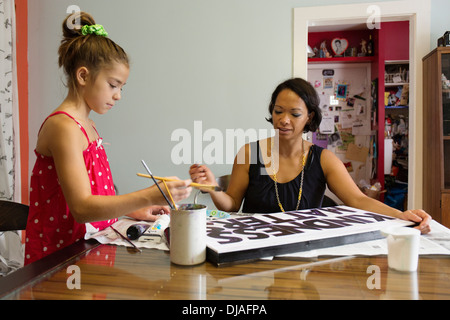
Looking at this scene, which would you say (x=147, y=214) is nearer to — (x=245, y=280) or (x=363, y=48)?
(x=245, y=280)

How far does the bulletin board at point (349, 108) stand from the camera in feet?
15.8

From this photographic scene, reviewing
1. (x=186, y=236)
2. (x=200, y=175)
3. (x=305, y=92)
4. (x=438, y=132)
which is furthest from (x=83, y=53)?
(x=438, y=132)

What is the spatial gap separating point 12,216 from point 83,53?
2.48 ft

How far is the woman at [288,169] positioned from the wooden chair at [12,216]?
2.67 feet

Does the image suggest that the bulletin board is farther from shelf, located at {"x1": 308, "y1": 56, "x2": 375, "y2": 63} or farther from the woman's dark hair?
the woman's dark hair

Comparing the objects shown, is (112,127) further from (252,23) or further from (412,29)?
(412,29)

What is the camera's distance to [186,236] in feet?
2.42

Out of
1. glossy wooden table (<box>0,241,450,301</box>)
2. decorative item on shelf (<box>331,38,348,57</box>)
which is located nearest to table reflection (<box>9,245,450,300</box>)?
glossy wooden table (<box>0,241,450,301</box>)

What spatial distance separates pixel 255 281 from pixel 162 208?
0.66 metres

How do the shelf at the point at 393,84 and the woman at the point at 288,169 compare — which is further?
the shelf at the point at 393,84

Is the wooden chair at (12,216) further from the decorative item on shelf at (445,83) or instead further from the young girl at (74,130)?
the decorative item on shelf at (445,83)

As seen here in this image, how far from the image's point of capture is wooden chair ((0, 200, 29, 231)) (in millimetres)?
1379

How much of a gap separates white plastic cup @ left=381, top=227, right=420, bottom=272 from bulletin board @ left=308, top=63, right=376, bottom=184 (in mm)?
4302

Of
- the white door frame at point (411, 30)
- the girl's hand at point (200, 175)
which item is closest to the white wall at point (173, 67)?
the white door frame at point (411, 30)
